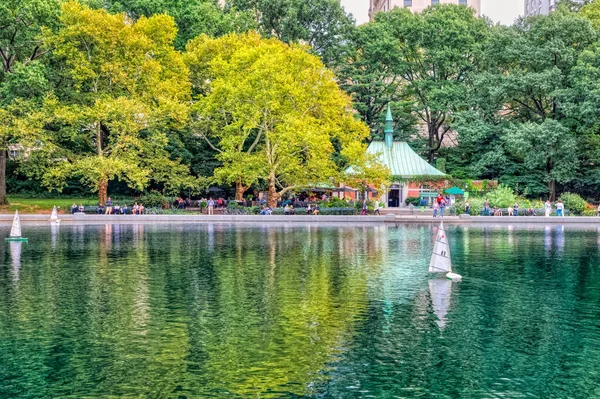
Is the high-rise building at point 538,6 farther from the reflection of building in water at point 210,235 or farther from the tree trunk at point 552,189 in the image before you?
the reflection of building in water at point 210,235

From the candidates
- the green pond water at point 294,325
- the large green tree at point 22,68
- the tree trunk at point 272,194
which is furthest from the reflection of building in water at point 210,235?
the large green tree at point 22,68

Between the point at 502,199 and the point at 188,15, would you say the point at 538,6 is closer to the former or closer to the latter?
the point at 188,15

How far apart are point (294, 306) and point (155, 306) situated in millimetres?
3454

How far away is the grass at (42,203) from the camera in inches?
2244

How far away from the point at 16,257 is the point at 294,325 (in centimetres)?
1587

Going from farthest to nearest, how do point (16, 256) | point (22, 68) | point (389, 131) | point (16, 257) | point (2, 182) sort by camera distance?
point (389, 131), point (2, 182), point (22, 68), point (16, 256), point (16, 257)

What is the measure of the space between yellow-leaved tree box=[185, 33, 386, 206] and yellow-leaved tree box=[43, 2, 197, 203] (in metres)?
3.68

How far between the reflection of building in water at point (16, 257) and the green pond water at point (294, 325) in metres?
0.15

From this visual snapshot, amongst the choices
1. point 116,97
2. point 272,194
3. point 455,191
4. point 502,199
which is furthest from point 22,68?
point 502,199

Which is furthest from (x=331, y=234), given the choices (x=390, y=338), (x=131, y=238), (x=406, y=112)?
(x=406, y=112)

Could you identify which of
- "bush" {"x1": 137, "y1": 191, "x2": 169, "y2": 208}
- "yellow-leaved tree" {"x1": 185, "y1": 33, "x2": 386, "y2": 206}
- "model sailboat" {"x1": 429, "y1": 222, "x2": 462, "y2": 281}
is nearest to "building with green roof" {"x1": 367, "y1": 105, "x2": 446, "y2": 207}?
"yellow-leaved tree" {"x1": 185, "y1": 33, "x2": 386, "y2": 206}

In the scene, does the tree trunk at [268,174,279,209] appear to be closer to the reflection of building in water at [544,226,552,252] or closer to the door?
the door

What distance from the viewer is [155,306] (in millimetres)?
17266

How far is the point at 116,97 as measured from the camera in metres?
60.2
